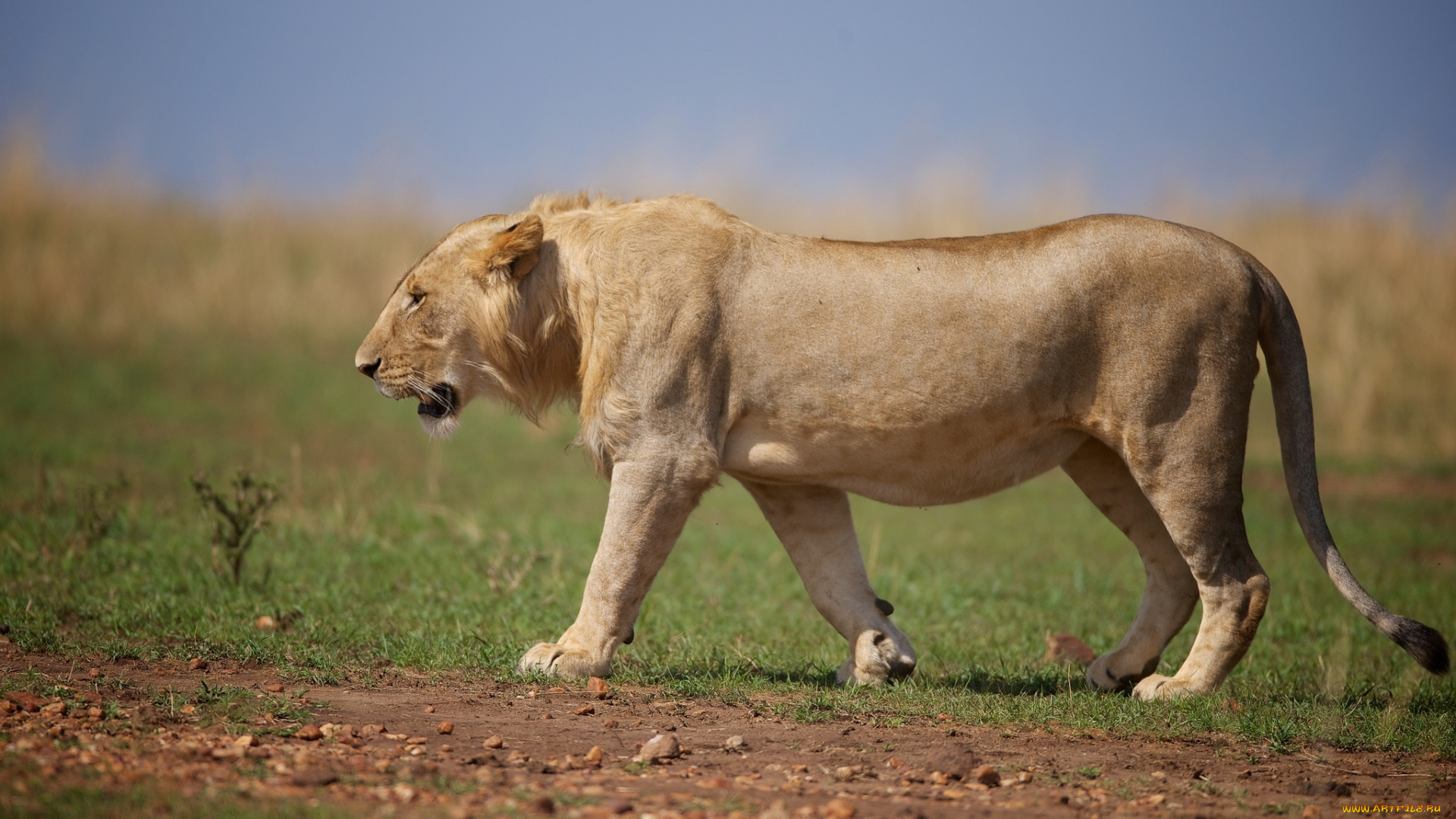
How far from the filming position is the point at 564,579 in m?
7.49

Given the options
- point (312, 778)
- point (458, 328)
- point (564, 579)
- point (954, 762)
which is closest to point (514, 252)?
point (458, 328)

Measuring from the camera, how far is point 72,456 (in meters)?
10.6

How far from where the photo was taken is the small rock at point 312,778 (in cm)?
358

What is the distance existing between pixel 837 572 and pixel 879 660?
1.27ft

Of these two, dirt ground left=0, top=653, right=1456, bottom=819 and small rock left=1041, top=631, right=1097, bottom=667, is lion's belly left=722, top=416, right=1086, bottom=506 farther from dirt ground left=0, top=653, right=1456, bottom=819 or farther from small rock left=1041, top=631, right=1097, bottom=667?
small rock left=1041, top=631, right=1097, bottom=667

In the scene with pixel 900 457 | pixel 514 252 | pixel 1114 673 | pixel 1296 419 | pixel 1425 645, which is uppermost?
pixel 514 252

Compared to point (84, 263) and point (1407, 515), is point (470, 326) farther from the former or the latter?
point (84, 263)

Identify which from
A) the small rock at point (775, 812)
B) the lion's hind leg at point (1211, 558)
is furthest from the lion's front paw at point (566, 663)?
the lion's hind leg at point (1211, 558)

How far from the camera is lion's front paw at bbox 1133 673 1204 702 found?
5.14 m

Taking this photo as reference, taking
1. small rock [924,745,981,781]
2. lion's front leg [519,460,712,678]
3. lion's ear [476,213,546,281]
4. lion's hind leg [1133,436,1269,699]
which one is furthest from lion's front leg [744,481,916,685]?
lion's ear [476,213,546,281]

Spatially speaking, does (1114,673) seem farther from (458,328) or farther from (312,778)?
(312,778)

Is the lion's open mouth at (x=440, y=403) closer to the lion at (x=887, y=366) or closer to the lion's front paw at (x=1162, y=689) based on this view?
the lion at (x=887, y=366)

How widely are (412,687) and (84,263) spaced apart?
578 inches

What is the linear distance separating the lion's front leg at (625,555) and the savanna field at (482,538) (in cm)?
19
